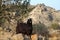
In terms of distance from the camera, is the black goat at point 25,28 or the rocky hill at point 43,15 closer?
the black goat at point 25,28

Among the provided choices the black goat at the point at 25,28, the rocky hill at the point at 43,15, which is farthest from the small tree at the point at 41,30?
the rocky hill at the point at 43,15

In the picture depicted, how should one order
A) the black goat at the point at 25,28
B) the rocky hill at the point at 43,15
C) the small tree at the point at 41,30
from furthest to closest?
the rocky hill at the point at 43,15 → the small tree at the point at 41,30 → the black goat at the point at 25,28

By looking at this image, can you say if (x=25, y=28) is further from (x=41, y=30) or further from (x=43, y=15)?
(x=43, y=15)

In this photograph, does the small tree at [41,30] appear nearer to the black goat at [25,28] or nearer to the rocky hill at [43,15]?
the black goat at [25,28]

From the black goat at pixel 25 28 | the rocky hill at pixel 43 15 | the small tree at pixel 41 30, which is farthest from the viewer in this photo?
the rocky hill at pixel 43 15

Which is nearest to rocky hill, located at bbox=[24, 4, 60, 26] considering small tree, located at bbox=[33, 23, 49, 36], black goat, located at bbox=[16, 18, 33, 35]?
small tree, located at bbox=[33, 23, 49, 36]

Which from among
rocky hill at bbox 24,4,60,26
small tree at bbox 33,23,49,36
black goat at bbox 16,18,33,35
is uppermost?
black goat at bbox 16,18,33,35

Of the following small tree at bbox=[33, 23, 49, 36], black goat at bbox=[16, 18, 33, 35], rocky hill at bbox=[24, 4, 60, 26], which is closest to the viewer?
black goat at bbox=[16, 18, 33, 35]

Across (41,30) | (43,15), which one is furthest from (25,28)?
(43,15)

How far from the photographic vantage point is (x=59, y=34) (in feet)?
89.7

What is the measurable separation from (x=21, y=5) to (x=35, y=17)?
181ft

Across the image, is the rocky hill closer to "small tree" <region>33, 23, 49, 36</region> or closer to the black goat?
"small tree" <region>33, 23, 49, 36</region>

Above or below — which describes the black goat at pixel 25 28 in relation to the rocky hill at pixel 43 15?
above

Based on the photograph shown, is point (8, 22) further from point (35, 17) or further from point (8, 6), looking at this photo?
point (35, 17)
